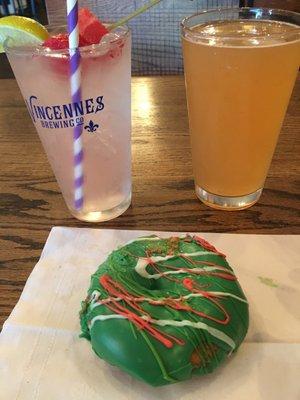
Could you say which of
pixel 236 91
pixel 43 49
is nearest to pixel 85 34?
pixel 43 49

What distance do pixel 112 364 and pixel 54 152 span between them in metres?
0.34

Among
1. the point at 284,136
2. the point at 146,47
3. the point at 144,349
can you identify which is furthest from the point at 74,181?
the point at 146,47

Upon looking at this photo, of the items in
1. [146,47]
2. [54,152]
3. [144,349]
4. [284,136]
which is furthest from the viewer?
[146,47]

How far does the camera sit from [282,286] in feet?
1.83

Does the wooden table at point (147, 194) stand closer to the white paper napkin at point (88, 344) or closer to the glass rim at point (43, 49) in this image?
the white paper napkin at point (88, 344)

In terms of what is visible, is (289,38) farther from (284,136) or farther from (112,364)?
(112,364)

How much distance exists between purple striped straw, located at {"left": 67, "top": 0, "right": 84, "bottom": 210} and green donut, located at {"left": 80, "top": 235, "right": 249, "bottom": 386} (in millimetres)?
196

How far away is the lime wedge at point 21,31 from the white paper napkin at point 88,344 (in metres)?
0.29

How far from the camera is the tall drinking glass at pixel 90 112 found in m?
0.59

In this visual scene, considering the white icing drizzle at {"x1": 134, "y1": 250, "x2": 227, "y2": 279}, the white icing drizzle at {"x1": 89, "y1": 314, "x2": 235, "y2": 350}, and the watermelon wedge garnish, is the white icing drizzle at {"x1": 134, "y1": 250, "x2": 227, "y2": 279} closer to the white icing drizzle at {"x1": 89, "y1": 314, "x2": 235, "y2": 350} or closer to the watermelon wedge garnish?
the white icing drizzle at {"x1": 89, "y1": 314, "x2": 235, "y2": 350}

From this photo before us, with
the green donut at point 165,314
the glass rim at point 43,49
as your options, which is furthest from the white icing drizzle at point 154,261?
the glass rim at point 43,49

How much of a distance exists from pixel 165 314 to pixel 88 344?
109mm

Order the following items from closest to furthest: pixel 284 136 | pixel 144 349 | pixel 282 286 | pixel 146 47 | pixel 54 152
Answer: pixel 144 349 < pixel 282 286 < pixel 54 152 < pixel 284 136 < pixel 146 47

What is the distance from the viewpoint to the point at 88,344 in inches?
19.6
